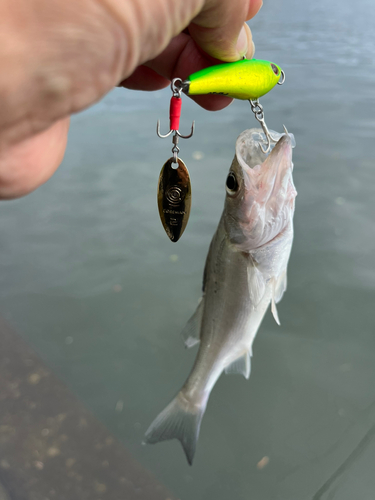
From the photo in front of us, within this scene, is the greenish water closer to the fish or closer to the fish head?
the fish

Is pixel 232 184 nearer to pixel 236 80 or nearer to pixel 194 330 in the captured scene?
pixel 236 80

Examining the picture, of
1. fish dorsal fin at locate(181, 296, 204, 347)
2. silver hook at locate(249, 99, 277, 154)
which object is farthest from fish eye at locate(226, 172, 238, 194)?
fish dorsal fin at locate(181, 296, 204, 347)

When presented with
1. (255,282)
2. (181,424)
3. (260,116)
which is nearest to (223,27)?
(260,116)

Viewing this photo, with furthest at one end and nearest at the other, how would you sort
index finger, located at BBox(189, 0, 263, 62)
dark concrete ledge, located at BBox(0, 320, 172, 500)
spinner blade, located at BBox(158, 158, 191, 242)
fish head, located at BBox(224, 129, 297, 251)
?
1. dark concrete ledge, located at BBox(0, 320, 172, 500)
2. fish head, located at BBox(224, 129, 297, 251)
3. spinner blade, located at BBox(158, 158, 191, 242)
4. index finger, located at BBox(189, 0, 263, 62)

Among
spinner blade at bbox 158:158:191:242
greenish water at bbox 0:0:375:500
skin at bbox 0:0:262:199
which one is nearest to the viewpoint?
skin at bbox 0:0:262:199

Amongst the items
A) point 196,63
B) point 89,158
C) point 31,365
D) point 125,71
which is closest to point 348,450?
point 31,365

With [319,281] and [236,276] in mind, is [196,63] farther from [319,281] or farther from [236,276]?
[319,281]

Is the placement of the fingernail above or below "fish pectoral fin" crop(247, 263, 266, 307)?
above
